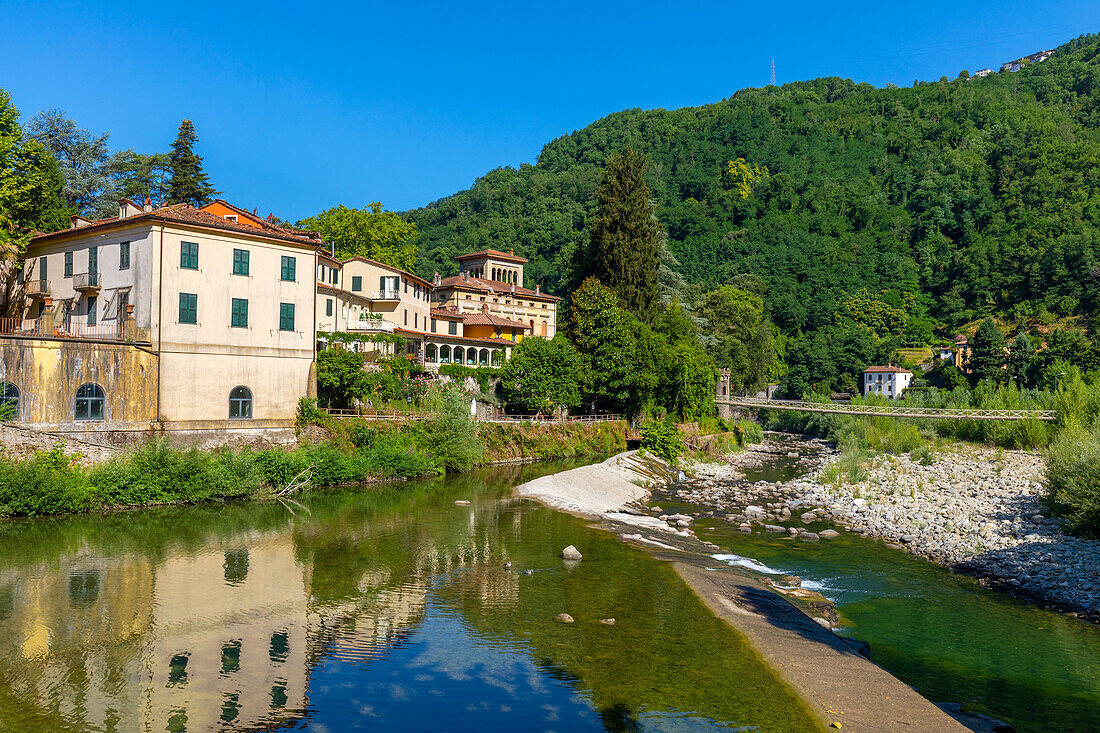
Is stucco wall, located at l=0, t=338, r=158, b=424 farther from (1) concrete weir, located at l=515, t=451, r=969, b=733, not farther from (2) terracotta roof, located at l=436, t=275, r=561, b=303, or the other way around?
(2) terracotta roof, located at l=436, t=275, r=561, b=303

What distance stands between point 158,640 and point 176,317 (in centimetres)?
2186

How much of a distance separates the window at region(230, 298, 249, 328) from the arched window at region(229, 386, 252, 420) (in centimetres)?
319

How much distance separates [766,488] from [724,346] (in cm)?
3619

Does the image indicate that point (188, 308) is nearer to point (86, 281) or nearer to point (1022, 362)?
point (86, 281)

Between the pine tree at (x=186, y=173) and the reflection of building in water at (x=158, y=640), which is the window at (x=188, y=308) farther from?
the pine tree at (x=186, y=173)

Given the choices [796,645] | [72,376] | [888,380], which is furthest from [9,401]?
[888,380]

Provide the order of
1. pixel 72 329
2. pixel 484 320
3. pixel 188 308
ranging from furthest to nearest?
pixel 484 320, pixel 72 329, pixel 188 308

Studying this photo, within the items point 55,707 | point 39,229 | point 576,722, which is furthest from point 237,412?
point 576,722

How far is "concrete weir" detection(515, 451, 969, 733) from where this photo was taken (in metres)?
12.3

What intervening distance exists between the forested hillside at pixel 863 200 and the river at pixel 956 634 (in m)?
88.9

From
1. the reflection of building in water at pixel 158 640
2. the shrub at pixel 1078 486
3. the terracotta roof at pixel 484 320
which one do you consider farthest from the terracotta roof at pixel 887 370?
the reflection of building in water at pixel 158 640

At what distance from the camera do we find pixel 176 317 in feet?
109

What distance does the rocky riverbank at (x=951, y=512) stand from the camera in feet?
71.7

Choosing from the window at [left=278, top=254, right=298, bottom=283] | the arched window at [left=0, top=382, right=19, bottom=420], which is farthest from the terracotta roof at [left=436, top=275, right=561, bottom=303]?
the arched window at [left=0, top=382, right=19, bottom=420]
